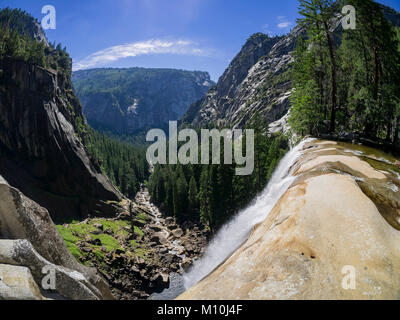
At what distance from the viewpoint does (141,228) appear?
66.6 m

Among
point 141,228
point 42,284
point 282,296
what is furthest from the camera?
point 141,228

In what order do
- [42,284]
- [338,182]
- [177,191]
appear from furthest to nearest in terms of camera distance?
[177,191] < [338,182] < [42,284]

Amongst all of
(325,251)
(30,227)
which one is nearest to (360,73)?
(325,251)

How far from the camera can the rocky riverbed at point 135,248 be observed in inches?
1613

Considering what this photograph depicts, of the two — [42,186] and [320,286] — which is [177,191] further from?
[320,286]

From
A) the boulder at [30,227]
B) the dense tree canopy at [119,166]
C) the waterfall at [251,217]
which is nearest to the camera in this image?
the boulder at [30,227]

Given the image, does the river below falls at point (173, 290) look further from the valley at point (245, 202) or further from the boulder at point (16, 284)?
the boulder at point (16, 284)

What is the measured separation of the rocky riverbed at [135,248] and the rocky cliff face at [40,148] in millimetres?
8569

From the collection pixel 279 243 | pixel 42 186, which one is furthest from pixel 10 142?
pixel 279 243

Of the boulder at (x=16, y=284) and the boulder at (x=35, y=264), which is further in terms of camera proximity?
the boulder at (x=35, y=264)

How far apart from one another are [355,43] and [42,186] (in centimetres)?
7057

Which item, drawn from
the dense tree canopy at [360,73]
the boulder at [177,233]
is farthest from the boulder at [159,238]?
the dense tree canopy at [360,73]

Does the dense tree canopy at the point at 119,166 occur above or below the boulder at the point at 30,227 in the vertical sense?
below

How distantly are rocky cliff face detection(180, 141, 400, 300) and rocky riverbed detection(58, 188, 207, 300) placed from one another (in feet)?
124
